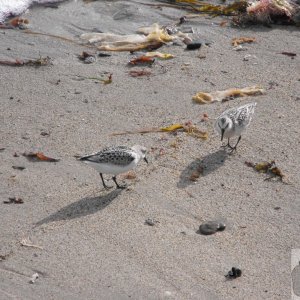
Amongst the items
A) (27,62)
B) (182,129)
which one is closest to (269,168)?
(182,129)

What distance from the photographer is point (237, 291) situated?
647 cm

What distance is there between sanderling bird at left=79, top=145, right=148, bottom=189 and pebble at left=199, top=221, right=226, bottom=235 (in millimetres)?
1180

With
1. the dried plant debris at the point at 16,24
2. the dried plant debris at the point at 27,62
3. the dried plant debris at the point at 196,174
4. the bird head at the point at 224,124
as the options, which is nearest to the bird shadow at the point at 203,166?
the dried plant debris at the point at 196,174

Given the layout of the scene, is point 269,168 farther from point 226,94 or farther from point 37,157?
point 37,157

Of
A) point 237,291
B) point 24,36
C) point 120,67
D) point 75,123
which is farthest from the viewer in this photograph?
point 24,36

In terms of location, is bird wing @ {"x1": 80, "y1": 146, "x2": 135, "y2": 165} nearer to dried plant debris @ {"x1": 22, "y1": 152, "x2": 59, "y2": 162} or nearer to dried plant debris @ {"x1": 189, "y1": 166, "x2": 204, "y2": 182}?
dried plant debris @ {"x1": 189, "y1": 166, "x2": 204, "y2": 182}

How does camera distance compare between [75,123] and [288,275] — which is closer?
[288,275]

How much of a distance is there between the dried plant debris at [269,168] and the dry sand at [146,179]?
112 mm

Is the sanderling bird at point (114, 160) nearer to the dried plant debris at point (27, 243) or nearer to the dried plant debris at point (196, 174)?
the dried plant debris at point (196, 174)

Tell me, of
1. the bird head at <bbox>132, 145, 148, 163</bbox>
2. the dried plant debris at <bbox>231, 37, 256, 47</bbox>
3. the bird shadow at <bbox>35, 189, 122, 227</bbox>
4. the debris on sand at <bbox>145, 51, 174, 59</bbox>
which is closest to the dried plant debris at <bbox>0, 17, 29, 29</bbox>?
the debris on sand at <bbox>145, 51, 174, 59</bbox>

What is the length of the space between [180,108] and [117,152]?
2222 millimetres

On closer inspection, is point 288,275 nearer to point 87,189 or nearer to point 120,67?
point 87,189

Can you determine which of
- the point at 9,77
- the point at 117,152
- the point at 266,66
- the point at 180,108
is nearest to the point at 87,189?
the point at 117,152

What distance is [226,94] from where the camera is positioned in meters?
10.1
